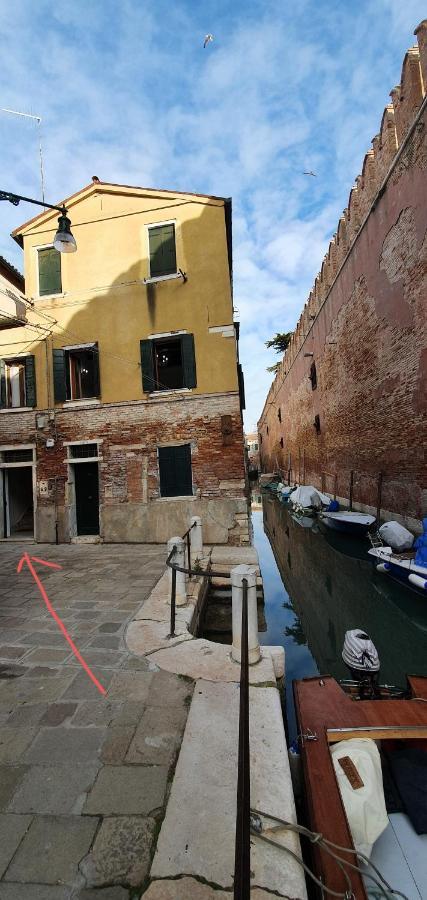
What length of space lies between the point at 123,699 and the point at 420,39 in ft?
48.1

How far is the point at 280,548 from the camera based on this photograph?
41.2 ft

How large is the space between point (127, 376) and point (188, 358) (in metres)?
1.65

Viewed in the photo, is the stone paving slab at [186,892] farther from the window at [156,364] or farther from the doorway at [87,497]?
the doorway at [87,497]

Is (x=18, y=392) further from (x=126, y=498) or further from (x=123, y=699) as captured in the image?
(x=123, y=699)

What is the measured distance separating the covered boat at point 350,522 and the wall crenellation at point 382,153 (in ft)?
33.4

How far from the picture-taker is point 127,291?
30.6 feet

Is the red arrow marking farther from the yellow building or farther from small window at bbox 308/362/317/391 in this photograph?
small window at bbox 308/362/317/391

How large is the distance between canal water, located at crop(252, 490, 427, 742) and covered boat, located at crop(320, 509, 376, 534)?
1.36 feet

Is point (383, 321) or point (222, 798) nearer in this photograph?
point (222, 798)

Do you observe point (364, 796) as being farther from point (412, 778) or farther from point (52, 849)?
point (52, 849)

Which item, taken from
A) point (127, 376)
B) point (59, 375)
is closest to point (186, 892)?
point (127, 376)

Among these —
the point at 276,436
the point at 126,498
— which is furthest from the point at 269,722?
the point at 276,436

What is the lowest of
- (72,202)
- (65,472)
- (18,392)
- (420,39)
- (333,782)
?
(333,782)

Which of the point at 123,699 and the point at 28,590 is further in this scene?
the point at 28,590
